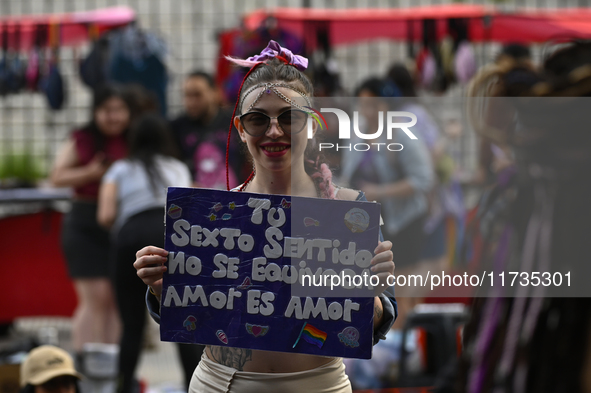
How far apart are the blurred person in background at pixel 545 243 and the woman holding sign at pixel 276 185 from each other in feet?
2.87

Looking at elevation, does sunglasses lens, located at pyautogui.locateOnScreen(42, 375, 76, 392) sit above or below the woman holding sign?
below

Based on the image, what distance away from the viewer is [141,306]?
13.7ft

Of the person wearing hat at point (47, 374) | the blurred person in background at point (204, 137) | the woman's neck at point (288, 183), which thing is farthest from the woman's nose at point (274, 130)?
the blurred person in background at point (204, 137)

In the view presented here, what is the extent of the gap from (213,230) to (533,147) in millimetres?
1132

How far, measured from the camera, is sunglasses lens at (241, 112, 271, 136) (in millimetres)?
2104

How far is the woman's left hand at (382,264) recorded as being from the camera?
6.36 feet

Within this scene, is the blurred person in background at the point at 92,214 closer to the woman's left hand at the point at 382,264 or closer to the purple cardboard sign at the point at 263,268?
the purple cardboard sign at the point at 263,268

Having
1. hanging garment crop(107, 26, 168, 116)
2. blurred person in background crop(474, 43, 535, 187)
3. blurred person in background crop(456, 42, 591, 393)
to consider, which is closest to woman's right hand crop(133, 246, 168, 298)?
blurred person in background crop(474, 43, 535, 187)

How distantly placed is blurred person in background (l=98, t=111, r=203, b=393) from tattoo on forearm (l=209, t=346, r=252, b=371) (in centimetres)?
199

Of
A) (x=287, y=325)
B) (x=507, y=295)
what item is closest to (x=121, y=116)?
(x=287, y=325)

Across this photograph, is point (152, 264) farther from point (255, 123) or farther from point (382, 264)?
point (382, 264)

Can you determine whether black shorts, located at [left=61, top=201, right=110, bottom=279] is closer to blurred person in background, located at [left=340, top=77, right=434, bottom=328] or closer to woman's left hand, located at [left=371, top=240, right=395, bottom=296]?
blurred person in background, located at [left=340, top=77, right=434, bottom=328]

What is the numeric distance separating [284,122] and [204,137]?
3.35 meters

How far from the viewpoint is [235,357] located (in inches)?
82.0
